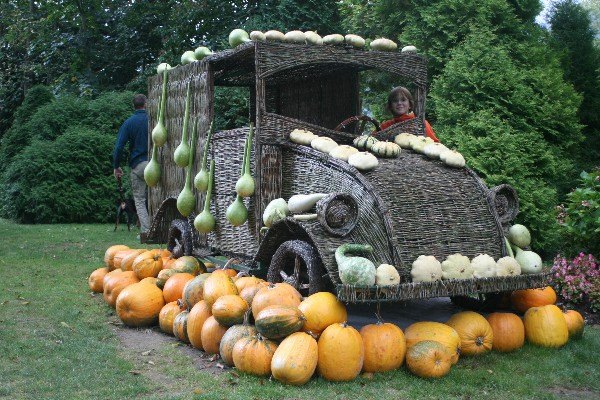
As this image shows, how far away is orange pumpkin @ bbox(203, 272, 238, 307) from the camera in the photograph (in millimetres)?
5133

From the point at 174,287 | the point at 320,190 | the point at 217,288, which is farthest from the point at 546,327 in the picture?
the point at 174,287

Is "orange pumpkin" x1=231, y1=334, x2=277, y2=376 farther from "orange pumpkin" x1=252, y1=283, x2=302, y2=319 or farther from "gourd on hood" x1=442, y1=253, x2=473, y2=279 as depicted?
"gourd on hood" x1=442, y1=253, x2=473, y2=279

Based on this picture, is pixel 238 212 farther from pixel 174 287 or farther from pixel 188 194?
pixel 188 194

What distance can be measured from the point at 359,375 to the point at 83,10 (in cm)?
1763

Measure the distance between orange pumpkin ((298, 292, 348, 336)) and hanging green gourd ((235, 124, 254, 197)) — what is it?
157 centimetres

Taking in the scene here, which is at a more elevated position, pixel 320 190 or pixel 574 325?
pixel 320 190

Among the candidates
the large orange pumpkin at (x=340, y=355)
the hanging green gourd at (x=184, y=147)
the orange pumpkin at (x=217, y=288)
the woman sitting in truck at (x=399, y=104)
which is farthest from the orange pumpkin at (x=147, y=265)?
the large orange pumpkin at (x=340, y=355)

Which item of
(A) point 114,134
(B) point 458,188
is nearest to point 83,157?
(A) point 114,134

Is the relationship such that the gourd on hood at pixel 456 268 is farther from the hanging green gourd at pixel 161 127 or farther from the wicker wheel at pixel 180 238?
the hanging green gourd at pixel 161 127

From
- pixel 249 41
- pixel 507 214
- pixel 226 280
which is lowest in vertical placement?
pixel 226 280

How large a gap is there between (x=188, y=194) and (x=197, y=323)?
2.16 metres

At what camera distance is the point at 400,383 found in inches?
173

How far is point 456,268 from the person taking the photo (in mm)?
4914

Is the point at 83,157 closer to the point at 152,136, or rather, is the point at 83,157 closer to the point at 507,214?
the point at 152,136
